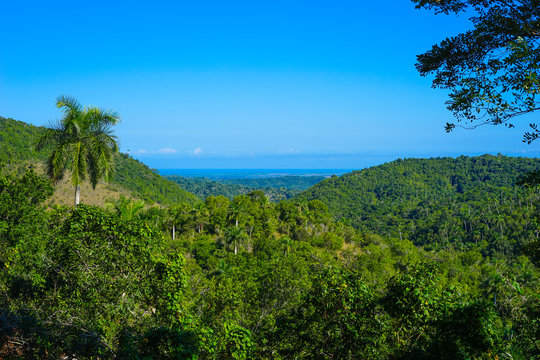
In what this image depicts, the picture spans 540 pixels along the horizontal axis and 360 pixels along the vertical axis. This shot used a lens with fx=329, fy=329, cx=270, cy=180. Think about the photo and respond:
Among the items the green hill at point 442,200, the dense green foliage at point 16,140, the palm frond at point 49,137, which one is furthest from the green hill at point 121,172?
the green hill at point 442,200

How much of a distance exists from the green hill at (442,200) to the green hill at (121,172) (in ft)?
134

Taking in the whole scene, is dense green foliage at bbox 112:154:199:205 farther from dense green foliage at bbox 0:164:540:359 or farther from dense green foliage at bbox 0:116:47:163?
dense green foliage at bbox 0:164:540:359

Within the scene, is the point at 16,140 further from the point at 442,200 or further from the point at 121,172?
the point at 442,200

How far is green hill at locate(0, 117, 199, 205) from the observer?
2401 inches

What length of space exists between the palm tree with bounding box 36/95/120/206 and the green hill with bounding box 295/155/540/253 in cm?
3423

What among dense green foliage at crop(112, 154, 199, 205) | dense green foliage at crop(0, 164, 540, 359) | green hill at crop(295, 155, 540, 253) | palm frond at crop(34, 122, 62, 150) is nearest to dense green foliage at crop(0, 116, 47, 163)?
dense green foliage at crop(112, 154, 199, 205)

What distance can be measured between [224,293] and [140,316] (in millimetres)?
3414

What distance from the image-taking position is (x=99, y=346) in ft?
19.4

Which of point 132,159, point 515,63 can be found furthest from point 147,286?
point 132,159

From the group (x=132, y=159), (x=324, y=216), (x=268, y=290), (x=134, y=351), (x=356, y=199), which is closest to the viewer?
(x=134, y=351)

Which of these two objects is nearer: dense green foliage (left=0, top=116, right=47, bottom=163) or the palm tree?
the palm tree

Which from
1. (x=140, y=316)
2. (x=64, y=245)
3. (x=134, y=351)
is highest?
(x=64, y=245)

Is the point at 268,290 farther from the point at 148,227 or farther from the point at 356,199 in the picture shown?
the point at 356,199

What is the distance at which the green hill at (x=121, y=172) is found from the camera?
61.0 metres
